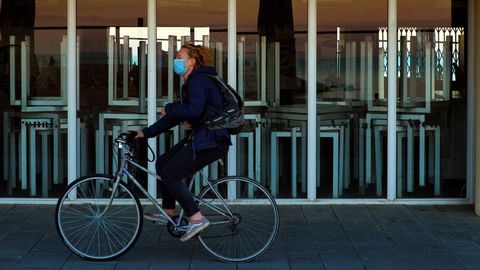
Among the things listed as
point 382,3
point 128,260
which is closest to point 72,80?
point 128,260

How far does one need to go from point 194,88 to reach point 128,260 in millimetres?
1429

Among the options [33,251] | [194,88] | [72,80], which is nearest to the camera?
[194,88]

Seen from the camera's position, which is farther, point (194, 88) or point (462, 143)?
point (462, 143)

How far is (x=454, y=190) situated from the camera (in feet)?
26.6

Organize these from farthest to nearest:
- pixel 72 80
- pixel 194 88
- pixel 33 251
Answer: pixel 72 80 → pixel 33 251 → pixel 194 88

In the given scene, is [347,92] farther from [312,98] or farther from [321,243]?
[321,243]

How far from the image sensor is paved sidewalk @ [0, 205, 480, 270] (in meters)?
5.82

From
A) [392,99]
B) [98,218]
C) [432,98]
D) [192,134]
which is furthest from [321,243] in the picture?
[432,98]

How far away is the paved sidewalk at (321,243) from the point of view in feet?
19.1

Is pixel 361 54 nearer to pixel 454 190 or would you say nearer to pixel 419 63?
pixel 419 63

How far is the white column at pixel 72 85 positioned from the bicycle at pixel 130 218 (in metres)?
2.05

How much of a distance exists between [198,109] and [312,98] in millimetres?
2556

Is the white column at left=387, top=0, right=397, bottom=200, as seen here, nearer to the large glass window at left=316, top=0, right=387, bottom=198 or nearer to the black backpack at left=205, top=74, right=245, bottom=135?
the large glass window at left=316, top=0, right=387, bottom=198

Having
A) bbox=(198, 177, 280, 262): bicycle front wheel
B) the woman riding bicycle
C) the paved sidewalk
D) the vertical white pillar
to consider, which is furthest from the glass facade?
the woman riding bicycle
